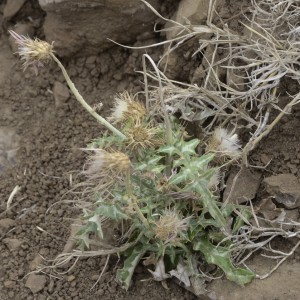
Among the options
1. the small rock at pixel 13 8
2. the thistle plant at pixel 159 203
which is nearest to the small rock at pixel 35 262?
the thistle plant at pixel 159 203

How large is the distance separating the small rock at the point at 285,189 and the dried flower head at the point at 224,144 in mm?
162

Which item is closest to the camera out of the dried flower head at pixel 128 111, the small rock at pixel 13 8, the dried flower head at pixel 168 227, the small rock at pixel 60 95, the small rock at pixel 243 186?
the dried flower head at pixel 168 227

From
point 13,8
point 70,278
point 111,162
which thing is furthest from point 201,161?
point 13,8

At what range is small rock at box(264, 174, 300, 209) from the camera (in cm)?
241

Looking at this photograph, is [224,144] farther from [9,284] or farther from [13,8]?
[13,8]

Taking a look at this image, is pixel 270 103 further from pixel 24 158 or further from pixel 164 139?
pixel 24 158

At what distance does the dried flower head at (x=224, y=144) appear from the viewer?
244 cm

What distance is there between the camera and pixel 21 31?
335 centimetres

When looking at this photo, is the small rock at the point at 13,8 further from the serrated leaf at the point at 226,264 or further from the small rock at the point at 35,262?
the serrated leaf at the point at 226,264

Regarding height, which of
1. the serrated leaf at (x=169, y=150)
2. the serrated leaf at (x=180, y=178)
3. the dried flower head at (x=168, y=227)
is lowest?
the dried flower head at (x=168, y=227)

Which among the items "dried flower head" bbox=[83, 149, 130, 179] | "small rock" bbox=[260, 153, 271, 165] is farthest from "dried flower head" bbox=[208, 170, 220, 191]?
"dried flower head" bbox=[83, 149, 130, 179]

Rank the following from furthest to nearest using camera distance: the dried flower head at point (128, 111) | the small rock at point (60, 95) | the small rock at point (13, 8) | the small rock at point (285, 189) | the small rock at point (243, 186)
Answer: the small rock at point (13, 8) → the small rock at point (60, 95) → the small rock at point (243, 186) → the small rock at point (285, 189) → the dried flower head at point (128, 111)

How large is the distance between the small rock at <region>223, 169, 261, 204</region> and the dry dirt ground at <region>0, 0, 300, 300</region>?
6 cm

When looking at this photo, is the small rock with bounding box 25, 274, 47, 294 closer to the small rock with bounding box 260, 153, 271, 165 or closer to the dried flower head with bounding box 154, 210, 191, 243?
the dried flower head with bounding box 154, 210, 191, 243
